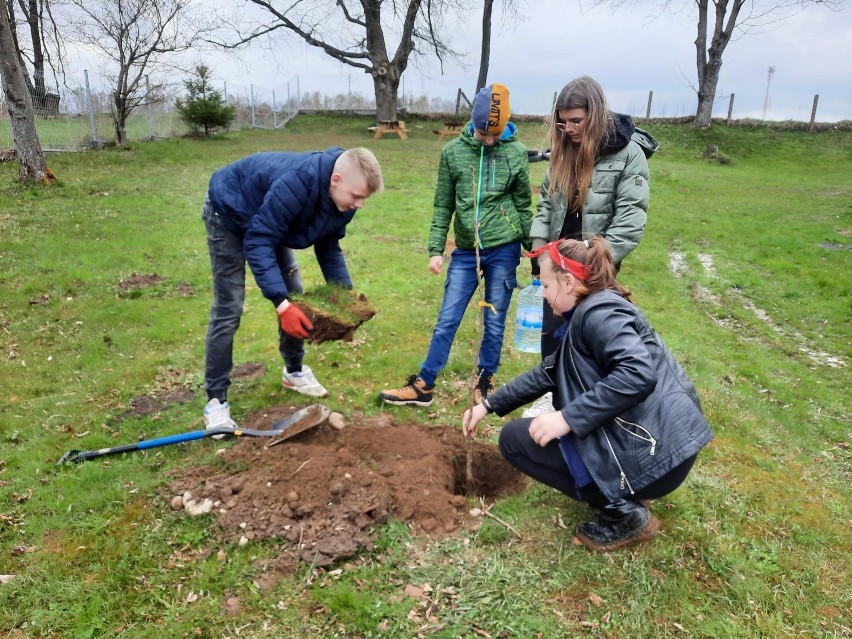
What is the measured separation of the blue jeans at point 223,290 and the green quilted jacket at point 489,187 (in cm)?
130

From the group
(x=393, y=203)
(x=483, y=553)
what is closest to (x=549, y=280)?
(x=483, y=553)

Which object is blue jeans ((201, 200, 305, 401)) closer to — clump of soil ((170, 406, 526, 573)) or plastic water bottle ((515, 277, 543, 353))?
clump of soil ((170, 406, 526, 573))

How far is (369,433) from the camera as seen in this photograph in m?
4.04

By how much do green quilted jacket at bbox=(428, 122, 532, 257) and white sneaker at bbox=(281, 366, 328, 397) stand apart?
5.34 ft

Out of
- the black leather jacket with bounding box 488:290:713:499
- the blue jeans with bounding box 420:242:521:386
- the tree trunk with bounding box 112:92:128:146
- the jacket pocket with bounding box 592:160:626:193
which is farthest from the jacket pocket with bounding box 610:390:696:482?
the tree trunk with bounding box 112:92:128:146

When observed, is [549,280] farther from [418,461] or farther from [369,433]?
[369,433]

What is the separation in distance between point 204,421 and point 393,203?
30.4ft

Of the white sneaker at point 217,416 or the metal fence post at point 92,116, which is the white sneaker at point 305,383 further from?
the metal fence post at point 92,116

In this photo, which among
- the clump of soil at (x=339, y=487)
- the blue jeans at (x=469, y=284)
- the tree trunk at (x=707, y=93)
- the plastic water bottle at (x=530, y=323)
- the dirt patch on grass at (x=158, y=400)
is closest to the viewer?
the clump of soil at (x=339, y=487)

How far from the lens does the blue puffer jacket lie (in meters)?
3.45

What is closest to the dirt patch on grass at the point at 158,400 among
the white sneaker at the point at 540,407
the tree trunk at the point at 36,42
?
the white sneaker at the point at 540,407

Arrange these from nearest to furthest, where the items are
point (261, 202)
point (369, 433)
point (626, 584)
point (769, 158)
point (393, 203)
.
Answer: point (626, 584) < point (261, 202) < point (369, 433) < point (393, 203) < point (769, 158)

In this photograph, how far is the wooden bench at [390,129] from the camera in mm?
23641

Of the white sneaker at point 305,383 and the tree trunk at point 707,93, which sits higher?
the tree trunk at point 707,93
